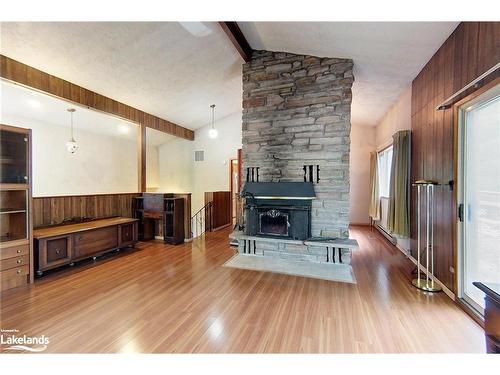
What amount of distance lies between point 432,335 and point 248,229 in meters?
2.65

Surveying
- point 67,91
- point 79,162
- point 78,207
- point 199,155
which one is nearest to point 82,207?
point 78,207

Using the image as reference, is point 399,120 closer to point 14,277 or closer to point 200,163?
point 200,163

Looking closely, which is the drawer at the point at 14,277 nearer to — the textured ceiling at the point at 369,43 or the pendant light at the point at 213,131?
the pendant light at the point at 213,131

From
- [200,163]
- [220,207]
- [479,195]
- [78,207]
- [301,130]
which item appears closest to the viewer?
[479,195]

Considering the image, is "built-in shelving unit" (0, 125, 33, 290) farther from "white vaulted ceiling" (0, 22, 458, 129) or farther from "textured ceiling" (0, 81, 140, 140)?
"white vaulted ceiling" (0, 22, 458, 129)

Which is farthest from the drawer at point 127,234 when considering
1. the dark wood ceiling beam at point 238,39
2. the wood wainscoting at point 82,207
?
the dark wood ceiling beam at point 238,39

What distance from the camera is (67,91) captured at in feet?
11.8

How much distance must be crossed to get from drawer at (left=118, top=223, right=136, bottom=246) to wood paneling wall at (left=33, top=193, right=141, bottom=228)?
62cm

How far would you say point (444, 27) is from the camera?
2.41 m

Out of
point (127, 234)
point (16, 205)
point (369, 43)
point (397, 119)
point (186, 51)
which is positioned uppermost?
point (186, 51)

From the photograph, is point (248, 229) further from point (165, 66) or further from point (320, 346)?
point (165, 66)

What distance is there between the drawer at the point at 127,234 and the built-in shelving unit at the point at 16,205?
1387 millimetres

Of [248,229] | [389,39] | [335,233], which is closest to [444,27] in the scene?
[389,39]

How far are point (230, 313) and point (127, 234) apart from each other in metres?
3.02
